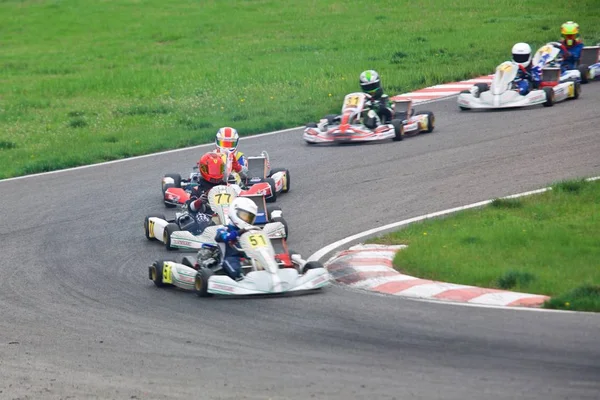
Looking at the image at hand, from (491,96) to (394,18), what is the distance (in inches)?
561

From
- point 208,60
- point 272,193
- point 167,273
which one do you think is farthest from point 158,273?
point 208,60

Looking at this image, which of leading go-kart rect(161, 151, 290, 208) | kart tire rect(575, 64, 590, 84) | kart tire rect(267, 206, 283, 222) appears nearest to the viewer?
kart tire rect(267, 206, 283, 222)

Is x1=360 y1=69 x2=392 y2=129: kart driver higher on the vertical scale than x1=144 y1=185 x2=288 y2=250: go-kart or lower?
higher

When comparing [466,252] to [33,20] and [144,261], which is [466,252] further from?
[33,20]

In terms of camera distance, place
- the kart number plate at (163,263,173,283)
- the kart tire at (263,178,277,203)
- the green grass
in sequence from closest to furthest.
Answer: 1. the green grass
2. the kart number plate at (163,263,173,283)
3. the kart tire at (263,178,277,203)

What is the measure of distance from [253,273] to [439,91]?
12.4 meters

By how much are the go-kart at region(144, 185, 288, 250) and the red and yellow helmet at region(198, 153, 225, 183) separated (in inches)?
18.9

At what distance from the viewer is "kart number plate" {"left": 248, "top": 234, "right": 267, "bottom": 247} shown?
10414 mm

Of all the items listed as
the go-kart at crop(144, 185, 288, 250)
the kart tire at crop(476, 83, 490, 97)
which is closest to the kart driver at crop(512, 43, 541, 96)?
the kart tire at crop(476, 83, 490, 97)

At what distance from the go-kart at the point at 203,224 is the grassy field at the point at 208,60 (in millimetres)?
5515

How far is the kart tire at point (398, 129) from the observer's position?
17.8m

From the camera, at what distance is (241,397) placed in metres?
7.34

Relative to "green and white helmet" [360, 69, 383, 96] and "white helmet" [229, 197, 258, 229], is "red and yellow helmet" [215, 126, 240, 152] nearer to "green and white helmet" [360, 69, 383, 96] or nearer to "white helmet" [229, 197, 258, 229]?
"white helmet" [229, 197, 258, 229]

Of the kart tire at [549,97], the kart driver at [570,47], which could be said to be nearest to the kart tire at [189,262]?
the kart tire at [549,97]
